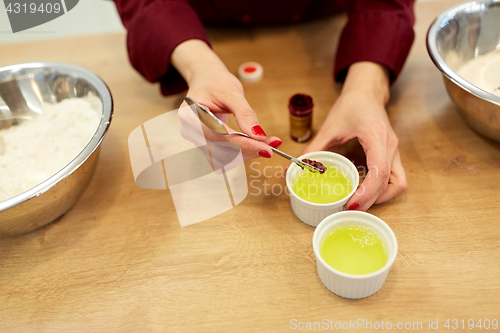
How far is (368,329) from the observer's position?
639 mm

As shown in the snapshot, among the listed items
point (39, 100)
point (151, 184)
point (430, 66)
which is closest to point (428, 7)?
point (430, 66)

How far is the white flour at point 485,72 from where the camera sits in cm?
90

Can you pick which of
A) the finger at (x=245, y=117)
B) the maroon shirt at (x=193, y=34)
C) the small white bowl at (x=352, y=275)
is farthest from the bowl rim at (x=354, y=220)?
the maroon shirt at (x=193, y=34)

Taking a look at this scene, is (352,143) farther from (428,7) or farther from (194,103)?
(428,7)

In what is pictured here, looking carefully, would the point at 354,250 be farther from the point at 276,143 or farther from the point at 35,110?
the point at 35,110

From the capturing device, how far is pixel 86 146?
77cm

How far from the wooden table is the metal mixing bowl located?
0.33ft

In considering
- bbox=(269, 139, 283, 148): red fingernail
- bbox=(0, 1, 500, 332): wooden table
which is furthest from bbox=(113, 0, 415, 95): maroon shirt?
bbox=(269, 139, 283, 148): red fingernail

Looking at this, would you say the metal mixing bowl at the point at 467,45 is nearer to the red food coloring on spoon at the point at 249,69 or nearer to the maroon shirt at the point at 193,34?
the maroon shirt at the point at 193,34

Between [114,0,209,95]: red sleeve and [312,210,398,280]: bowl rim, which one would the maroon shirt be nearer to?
[114,0,209,95]: red sleeve

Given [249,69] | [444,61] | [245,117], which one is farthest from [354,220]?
[249,69]

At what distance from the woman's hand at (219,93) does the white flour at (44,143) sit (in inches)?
10.1

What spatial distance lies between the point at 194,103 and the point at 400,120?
1.83 feet

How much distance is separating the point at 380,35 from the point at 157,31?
1.91 ft
